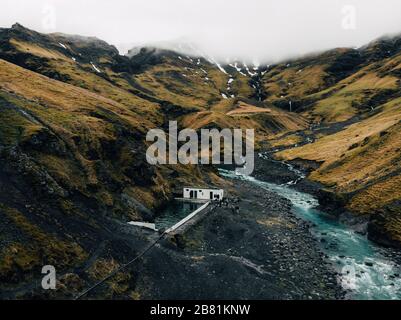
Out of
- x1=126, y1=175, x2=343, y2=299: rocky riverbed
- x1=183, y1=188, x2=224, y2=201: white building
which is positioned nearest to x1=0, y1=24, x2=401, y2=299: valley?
x1=126, y1=175, x2=343, y2=299: rocky riverbed

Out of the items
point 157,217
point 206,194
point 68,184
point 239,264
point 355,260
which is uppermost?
point 68,184

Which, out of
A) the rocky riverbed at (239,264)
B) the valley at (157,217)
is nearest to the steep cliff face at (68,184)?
the valley at (157,217)

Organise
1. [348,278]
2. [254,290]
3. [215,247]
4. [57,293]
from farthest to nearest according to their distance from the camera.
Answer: [215,247] < [348,278] < [254,290] < [57,293]

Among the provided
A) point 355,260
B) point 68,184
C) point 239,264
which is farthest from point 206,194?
point 355,260

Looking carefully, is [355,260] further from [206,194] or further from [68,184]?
[68,184]

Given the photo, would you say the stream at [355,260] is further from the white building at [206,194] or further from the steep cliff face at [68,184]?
the steep cliff face at [68,184]

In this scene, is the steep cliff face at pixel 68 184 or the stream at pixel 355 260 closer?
the steep cliff face at pixel 68 184

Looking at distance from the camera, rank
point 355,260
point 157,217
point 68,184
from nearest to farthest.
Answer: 1. point 355,260
2. point 68,184
3. point 157,217
